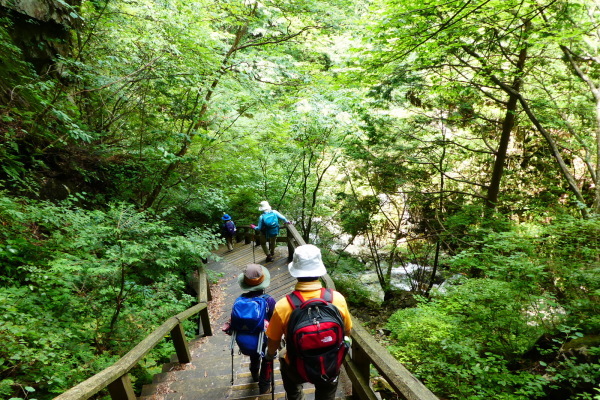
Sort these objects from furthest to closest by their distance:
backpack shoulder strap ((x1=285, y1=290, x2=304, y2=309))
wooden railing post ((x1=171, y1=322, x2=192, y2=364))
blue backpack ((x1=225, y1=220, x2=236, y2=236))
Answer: blue backpack ((x1=225, y1=220, x2=236, y2=236)) → wooden railing post ((x1=171, y1=322, x2=192, y2=364)) → backpack shoulder strap ((x1=285, y1=290, x2=304, y2=309))

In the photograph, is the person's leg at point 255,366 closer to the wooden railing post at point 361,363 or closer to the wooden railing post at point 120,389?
the wooden railing post at point 361,363

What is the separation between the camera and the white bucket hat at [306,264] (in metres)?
2.56

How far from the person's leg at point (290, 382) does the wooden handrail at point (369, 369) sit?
28.0 inches

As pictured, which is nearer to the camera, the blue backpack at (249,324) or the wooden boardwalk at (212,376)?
the blue backpack at (249,324)

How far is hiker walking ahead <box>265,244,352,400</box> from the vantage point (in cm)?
235

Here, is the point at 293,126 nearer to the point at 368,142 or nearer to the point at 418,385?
the point at 368,142

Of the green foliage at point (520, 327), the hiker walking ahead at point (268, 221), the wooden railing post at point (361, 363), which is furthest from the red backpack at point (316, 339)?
the hiker walking ahead at point (268, 221)

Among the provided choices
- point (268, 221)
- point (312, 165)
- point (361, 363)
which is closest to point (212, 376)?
point (361, 363)

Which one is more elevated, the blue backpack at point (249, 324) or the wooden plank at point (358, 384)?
the blue backpack at point (249, 324)

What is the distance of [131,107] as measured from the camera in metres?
8.78

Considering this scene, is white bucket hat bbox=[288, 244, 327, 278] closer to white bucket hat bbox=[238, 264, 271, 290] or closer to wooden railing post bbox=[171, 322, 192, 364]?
white bucket hat bbox=[238, 264, 271, 290]

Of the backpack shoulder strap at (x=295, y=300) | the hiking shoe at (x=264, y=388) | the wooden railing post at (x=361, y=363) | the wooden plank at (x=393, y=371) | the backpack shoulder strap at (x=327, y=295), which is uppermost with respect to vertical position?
the backpack shoulder strap at (x=327, y=295)

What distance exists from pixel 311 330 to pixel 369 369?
1.13 m

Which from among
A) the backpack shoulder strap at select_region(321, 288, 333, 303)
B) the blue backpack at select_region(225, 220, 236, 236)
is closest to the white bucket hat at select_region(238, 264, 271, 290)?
the backpack shoulder strap at select_region(321, 288, 333, 303)
